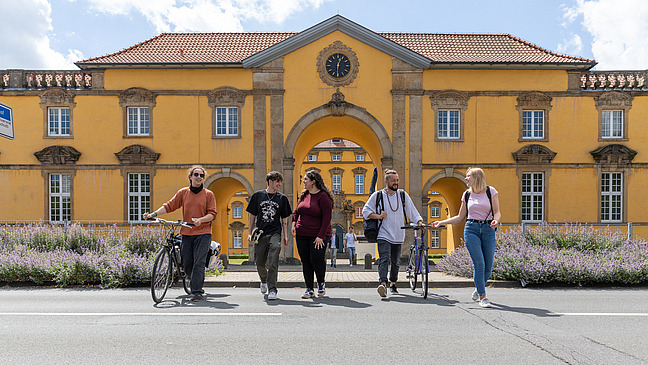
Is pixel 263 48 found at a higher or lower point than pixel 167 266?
higher

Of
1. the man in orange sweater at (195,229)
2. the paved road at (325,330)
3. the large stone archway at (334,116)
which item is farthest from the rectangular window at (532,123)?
the man in orange sweater at (195,229)

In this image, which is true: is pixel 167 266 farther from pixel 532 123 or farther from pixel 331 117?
pixel 532 123

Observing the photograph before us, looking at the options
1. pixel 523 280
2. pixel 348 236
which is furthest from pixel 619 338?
pixel 348 236

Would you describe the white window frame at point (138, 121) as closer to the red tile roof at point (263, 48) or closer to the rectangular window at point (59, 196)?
the red tile roof at point (263, 48)

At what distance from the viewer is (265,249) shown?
8.70m

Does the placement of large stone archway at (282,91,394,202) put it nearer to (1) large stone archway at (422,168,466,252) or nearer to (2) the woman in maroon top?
(1) large stone archway at (422,168,466,252)

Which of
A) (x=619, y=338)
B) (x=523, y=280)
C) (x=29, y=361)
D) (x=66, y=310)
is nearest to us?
(x=29, y=361)

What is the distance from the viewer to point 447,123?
968 inches

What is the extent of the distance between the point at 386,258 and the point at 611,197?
19.7 m

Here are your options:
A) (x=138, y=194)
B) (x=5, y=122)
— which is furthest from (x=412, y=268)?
(x=138, y=194)

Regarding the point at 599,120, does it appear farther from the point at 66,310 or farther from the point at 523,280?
the point at 66,310

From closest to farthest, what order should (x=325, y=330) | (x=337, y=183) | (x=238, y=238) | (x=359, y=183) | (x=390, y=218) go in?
(x=325, y=330) < (x=390, y=218) < (x=238, y=238) < (x=359, y=183) < (x=337, y=183)

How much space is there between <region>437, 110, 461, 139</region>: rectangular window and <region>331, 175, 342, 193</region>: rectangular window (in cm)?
3327

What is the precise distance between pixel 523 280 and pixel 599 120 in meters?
17.2
